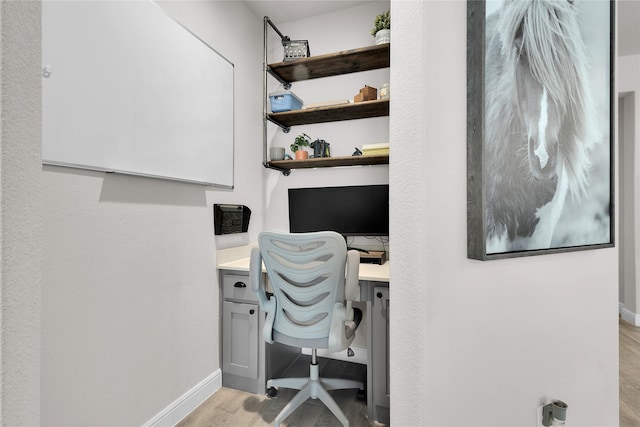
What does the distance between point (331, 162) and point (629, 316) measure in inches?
139

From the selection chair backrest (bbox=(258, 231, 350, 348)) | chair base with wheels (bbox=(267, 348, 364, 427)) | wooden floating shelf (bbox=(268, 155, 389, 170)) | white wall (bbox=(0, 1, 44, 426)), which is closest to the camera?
white wall (bbox=(0, 1, 44, 426))

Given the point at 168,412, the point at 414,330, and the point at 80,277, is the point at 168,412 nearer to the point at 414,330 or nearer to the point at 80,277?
the point at 80,277

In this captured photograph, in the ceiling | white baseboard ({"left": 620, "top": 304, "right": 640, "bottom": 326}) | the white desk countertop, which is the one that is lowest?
white baseboard ({"left": 620, "top": 304, "right": 640, "bottom": 326})

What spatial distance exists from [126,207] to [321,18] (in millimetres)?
2166

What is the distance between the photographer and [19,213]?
476 millimetres

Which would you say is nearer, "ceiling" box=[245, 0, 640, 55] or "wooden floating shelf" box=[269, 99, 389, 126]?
"wooden floating shelf" box=[269, 99, 389, 126]

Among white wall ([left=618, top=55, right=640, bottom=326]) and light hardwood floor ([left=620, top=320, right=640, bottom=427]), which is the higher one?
white wall ([left=618, top=55, right=640, bottom=326])

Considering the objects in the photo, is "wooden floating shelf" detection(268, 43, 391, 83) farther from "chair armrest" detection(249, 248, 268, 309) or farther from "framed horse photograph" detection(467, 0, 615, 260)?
"chair armrest" detection(249, 248, 268, 309)

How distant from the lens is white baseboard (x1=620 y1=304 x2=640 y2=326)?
288 cm

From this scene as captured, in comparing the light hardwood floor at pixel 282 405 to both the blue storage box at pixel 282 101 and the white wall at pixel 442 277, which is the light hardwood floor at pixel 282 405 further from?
the blue storage box at pixel 282 101

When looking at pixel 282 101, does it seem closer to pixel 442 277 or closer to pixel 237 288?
pixel 237 288

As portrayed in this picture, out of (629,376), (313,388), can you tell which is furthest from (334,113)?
(629,376)

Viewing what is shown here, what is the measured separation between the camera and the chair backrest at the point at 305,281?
1433mm

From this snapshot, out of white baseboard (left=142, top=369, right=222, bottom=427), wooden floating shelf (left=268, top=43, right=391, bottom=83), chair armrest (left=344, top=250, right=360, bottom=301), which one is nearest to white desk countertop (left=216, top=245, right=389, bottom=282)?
chair armrest (left=344, top=250, right=360, bottom=301)
